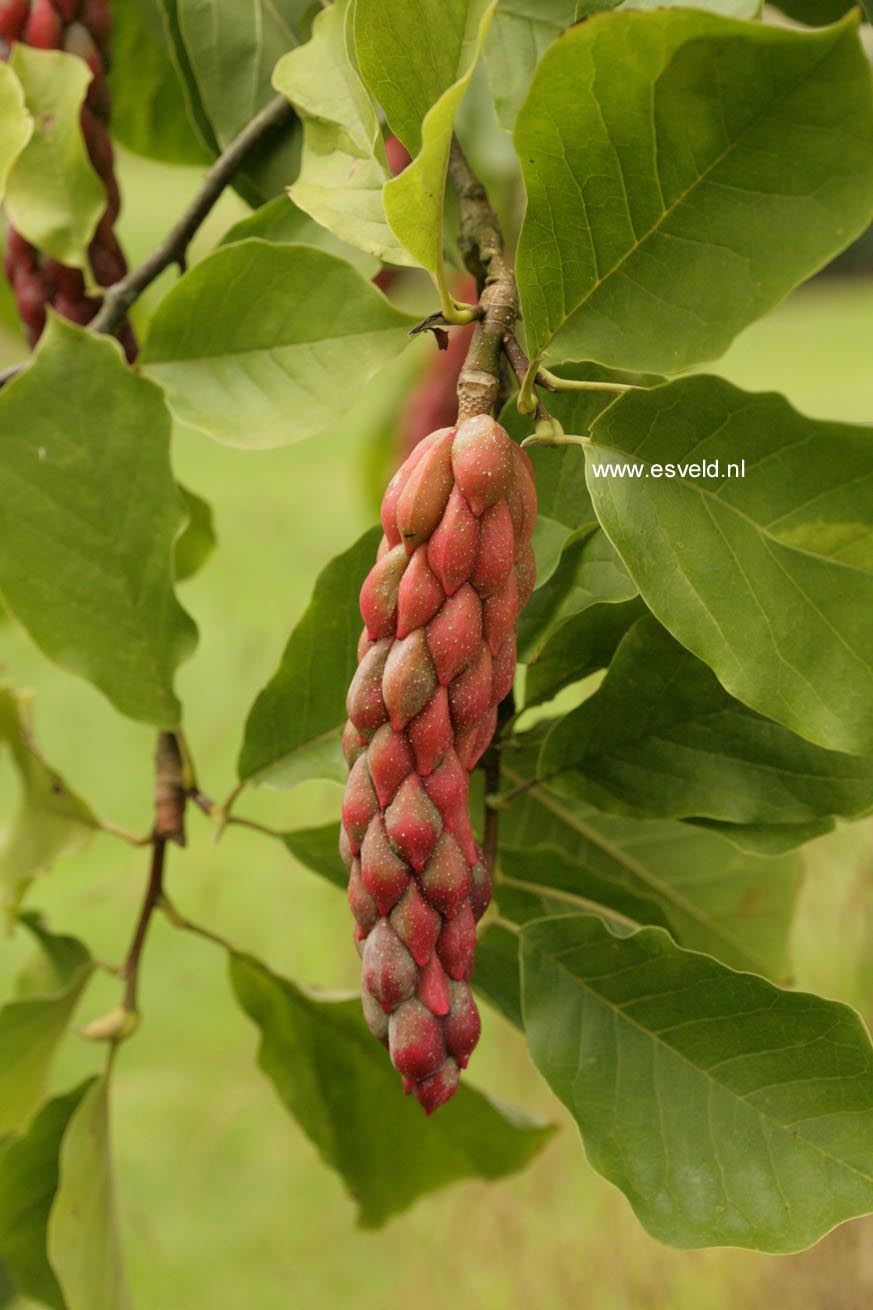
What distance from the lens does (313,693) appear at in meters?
0.47

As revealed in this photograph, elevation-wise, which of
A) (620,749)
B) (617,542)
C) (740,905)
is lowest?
(740,905)

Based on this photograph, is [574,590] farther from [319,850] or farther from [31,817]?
[31,817]

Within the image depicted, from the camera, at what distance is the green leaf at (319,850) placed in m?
0.47

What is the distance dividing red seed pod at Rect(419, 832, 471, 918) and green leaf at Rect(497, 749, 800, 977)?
211 millimetres

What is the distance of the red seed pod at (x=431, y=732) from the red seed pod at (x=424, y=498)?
0.04m

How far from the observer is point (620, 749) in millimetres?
416

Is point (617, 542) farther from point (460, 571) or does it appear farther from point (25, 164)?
point (25, 164)

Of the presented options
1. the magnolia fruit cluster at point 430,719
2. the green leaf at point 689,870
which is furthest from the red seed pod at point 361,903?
the green leaf at point 689,870

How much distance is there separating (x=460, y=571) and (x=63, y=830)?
1.01 feet

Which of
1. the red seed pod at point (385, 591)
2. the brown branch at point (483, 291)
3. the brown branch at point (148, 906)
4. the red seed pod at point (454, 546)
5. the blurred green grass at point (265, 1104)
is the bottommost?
the blurred green grass at point (265, 1104)

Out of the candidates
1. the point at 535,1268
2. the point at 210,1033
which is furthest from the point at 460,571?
the point at 210,1033

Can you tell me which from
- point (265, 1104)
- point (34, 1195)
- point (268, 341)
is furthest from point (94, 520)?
point (265, 1104)

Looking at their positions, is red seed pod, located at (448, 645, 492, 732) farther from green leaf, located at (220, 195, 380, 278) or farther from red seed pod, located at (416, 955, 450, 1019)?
green leaf, located at (220, 195, 380, 278)

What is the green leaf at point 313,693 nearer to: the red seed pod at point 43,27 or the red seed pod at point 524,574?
the red seed pod at point 524,574
